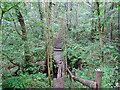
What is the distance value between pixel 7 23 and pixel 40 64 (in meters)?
1.97

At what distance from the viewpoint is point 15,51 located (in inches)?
225

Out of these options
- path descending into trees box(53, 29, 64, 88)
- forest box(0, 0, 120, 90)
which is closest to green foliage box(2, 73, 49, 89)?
forest box(0, 0, 120, 90)

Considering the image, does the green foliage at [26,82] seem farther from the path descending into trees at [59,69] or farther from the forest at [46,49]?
the path descending into trees at [59,69]

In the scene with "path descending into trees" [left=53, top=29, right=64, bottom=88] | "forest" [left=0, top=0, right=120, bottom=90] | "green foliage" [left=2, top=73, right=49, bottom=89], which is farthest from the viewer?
"path descending into trees" [left=53, top=29, right=64, bottom=88]

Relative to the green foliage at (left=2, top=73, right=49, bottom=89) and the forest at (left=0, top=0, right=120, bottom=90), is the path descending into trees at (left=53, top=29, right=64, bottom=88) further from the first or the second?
the green foliage at (left=2, top=73, right=49, bottom=89)

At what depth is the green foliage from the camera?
5.00m

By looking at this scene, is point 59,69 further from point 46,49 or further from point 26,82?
point 26,82

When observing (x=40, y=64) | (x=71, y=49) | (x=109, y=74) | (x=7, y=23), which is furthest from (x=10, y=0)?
(x=71, y=49)

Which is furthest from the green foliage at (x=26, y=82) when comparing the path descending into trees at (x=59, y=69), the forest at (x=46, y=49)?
the path descending into trees at (x=59, y=69)

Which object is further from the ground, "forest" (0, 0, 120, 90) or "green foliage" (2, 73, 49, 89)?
"forest" (0, 0, 120, 90)

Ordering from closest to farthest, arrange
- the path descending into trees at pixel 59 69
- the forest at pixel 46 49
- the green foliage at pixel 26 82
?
the forest at pixel 46 49 < the green foliage at pixel 26 82 < the path descending into trees at pixel 59 69

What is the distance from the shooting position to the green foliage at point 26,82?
197 inches

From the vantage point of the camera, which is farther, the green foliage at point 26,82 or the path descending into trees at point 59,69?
the path descending into trees at point 59,69

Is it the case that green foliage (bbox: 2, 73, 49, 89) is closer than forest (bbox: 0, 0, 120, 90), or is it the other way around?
forest (bbox: 0, 0, 120, 90)
